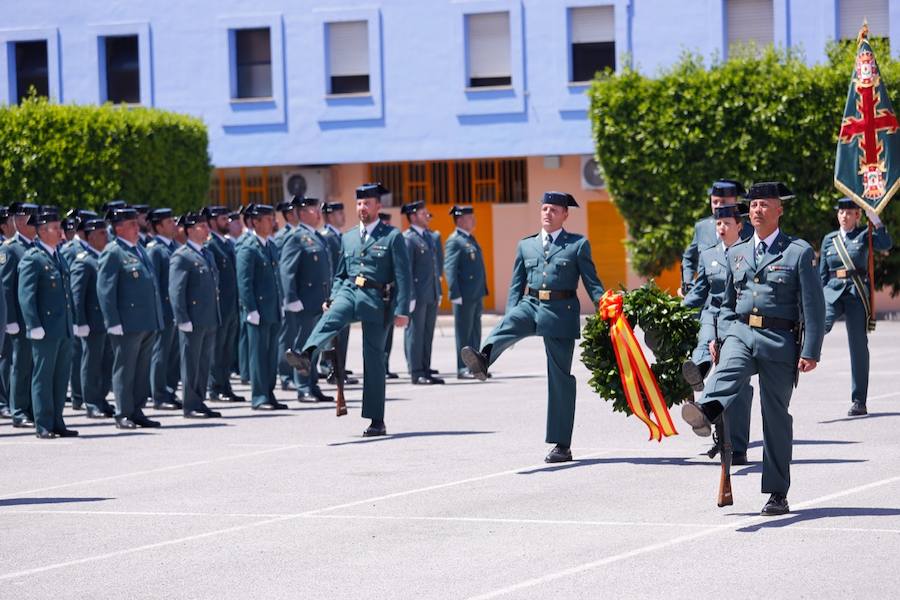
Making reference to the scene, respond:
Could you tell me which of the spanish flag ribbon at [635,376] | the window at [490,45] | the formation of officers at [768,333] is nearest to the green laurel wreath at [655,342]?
the spanish flag ribbon at [635,376]

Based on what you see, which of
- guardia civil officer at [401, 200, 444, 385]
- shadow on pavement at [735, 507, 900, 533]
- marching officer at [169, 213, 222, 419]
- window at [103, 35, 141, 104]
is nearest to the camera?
shadow on pavement at [735, 507, 900, 533]

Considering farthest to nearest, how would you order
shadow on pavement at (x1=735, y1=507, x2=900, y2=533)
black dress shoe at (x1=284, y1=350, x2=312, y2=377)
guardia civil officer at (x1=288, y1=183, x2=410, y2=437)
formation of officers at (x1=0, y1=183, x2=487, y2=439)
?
formation of officers at (x1=0, y1=183, x2=487, y2=439) → guardia civil officer at (x1=288, y1=183, x2=410, y2=437) → black dress shoe at (x1=284, y1=350, x2=312, y2=377) → shadow on pavement at (x1=735, y1=507, x2=900, y2=533)

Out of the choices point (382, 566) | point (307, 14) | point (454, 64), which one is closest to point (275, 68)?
point (307, 14)

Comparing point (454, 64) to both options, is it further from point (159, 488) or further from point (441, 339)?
point (159, 488)

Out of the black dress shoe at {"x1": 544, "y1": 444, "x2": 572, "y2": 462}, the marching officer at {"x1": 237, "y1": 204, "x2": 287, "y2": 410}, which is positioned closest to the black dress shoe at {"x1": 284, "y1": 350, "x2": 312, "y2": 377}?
the black dress shoe at {"x1": 544, "y1": 444, "x2": 572, "y2": 462}

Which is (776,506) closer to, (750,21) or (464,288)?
(464,288)

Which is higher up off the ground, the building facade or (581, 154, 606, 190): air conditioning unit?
the building facade

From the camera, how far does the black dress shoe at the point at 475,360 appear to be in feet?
41.1

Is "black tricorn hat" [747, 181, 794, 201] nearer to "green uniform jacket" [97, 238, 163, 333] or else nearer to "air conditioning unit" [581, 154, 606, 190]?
"green uniform jacket" [97, 238, 163, 333]

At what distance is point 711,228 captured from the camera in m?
14.0

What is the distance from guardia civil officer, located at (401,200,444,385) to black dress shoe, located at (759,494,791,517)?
10.8 m

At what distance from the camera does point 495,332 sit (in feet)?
42.4

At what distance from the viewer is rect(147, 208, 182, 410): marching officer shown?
1797cm

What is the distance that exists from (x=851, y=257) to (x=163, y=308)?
7335 mm
